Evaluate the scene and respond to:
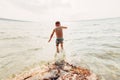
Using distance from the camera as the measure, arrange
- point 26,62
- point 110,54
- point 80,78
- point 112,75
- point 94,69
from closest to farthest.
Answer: point 80,78
point 112,75
point 94,69
point 26,62
point 110,54

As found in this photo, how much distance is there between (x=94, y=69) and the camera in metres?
12.6

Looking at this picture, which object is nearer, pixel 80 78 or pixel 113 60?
pixel 80 78

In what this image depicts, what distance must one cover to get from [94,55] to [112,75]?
6096 mm

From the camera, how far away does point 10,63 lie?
1461cm

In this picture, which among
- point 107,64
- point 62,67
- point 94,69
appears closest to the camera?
point 62,67

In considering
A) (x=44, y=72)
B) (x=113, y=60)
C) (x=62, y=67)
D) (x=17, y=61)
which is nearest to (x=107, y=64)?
(x=113, y=60)

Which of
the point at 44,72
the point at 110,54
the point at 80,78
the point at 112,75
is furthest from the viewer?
the point at 110,54

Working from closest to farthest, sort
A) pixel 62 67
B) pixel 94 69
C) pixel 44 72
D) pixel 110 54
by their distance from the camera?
pixel 44 72 < pixel 62 67 < pixel 94 69 < pixel 110 54

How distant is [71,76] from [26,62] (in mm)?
8213

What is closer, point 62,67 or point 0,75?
point 62,67

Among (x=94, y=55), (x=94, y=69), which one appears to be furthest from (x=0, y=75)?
(x=94, y=55)

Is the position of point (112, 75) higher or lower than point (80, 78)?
lower

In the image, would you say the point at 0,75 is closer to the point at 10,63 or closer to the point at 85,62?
the point at 10,63

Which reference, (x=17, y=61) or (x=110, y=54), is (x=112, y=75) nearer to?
(x=110, y=54)
